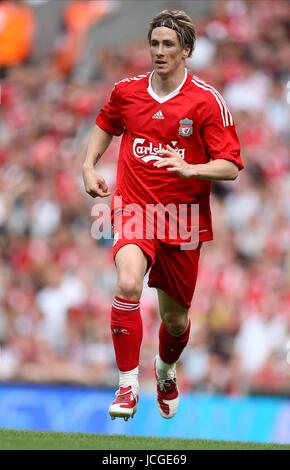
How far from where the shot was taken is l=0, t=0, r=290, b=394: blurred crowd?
1407cm

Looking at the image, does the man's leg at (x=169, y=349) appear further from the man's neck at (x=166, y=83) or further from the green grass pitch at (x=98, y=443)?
the man's neck at (x=166, y=83)

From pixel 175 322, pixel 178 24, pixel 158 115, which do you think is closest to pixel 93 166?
pixel 158 115

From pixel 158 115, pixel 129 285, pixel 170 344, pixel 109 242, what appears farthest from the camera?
pixel 109 242

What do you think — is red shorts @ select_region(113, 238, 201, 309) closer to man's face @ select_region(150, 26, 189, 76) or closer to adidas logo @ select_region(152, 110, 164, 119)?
adidas logo @ select_region(152, 110, 164, 119)

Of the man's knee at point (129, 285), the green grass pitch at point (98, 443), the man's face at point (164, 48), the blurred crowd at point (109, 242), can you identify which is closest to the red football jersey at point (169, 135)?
the man's face at point (164, 48)

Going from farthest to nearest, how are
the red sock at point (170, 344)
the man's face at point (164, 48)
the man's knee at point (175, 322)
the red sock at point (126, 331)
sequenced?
the red sock at point (170, 344) < the man's knee at point (175, 322) < the man's face at point (164, 48) < the red sock at point (126, 331)

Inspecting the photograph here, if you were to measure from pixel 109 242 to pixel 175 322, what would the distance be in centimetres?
673

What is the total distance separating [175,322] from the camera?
9.84 metres

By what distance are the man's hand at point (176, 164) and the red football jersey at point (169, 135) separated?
1.45 ft

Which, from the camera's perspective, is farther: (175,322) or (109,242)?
(109,242)

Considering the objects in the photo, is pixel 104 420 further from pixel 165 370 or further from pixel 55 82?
pixel 55 82

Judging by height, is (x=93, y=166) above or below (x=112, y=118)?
below

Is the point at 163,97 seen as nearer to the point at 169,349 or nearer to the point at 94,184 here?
the point at 94,184

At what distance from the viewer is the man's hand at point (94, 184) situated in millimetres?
8891
